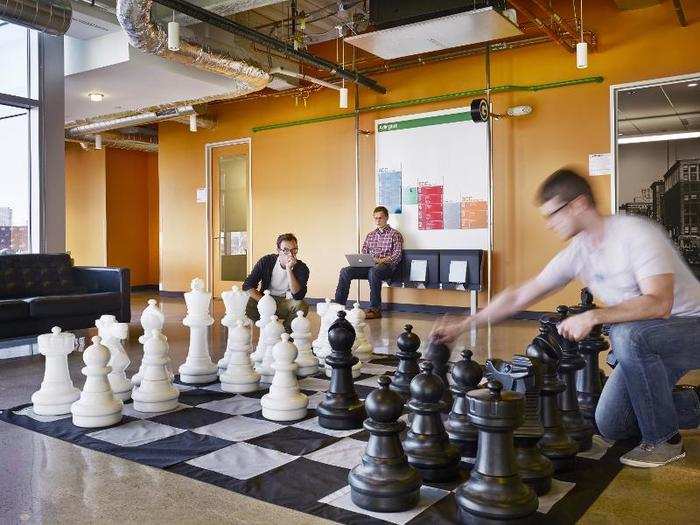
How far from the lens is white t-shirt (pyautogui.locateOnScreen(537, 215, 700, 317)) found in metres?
1.76

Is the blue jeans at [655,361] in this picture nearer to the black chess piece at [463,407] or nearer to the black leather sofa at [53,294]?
the black chess piece at [463,407]

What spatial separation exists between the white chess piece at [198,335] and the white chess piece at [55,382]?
1.67 ft

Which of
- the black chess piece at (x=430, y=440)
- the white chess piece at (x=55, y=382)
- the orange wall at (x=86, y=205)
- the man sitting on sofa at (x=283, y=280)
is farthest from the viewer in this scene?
the orange wall at (x=86, y=205)

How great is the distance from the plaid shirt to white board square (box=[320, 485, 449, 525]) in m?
4.97

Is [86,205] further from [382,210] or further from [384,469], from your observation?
[384,469]

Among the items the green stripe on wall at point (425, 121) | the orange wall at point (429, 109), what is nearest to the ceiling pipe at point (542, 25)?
the orange wall at point (429, 109)

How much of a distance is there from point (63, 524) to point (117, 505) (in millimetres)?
Answer: 131

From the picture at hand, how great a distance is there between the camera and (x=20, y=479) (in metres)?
1.72

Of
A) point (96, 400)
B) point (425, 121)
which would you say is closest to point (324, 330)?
point (96, 400)

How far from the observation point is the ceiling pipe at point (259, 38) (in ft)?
15.7

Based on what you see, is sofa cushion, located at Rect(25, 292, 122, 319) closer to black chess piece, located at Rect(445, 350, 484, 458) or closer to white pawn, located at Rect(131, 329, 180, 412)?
white pawn, located at Rect(131, 329, 180, 412)

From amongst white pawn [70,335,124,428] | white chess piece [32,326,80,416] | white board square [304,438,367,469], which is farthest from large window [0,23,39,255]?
white board square [304,438,367,469]

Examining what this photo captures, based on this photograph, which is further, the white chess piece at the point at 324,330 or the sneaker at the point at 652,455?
the white chess piece at the point at 324,330

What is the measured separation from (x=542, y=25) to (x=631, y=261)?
3886 millimetres
